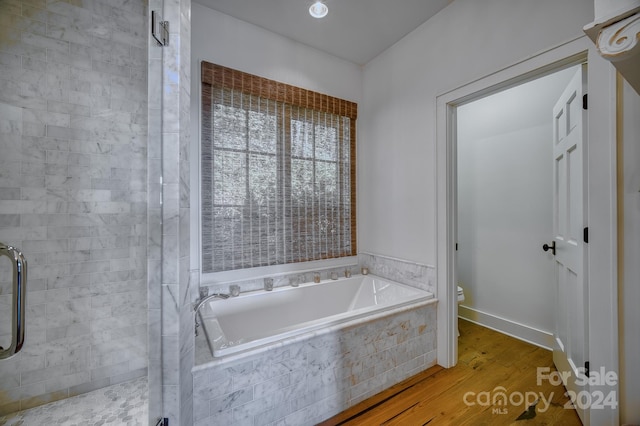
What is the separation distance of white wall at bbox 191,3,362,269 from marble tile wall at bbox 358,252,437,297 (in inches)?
66.8

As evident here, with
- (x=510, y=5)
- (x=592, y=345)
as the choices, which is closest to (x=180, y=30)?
(x=510, y=5)

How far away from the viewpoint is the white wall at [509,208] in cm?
242

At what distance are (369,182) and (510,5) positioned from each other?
168 centimetres

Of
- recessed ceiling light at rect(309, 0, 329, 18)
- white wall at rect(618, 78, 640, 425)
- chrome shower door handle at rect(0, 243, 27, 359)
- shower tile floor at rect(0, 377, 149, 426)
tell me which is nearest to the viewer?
chrome shower door handle at rect(0, 243, 27, 359)

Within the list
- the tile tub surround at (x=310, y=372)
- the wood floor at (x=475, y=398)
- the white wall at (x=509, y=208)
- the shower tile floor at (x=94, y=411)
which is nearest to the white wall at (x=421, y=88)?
the tile tub surround at (x=310, y=372)

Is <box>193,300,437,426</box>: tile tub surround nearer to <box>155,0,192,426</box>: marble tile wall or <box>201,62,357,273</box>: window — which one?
<box>155,0,192,426</box>: marble tile wall

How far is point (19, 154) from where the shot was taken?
1464mm

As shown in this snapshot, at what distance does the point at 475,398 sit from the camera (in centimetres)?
170

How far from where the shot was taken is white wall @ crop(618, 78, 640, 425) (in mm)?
1155

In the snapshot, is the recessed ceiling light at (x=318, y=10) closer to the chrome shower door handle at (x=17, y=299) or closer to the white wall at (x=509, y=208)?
the white wall at (x=509, y=208)

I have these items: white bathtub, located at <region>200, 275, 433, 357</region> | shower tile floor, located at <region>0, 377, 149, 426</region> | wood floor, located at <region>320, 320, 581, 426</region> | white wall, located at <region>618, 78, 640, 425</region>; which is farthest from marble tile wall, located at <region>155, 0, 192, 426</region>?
white wall, located at <region>618, 78, 640, 425</region>

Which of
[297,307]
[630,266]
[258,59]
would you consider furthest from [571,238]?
[258,59]

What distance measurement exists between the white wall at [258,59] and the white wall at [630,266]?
2.13 m

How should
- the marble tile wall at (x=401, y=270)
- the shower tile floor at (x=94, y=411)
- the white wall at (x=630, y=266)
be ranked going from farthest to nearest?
the marble tile wall at (x=401, y=270) → the shower tile floor at (x=94, y=411) → the white wall at (x=630, y=266)
